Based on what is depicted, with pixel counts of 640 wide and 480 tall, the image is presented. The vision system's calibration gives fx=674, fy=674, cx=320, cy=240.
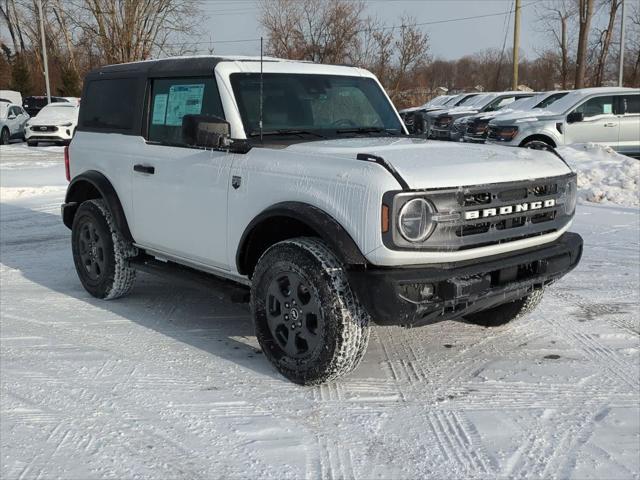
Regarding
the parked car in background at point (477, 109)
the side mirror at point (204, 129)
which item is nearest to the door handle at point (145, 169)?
the side mirror at point (204, 129)

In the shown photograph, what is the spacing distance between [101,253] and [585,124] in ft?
38.2

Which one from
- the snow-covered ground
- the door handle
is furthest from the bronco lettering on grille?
the door handle

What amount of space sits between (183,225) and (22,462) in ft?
6.67

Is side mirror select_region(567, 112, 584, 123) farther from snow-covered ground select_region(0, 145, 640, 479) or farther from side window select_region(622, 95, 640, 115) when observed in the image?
snow-covered ground select_region(0, 145, 640, 479)

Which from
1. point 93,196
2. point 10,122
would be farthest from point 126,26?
point 93,196

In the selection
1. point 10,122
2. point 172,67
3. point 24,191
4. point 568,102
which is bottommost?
point 24,191

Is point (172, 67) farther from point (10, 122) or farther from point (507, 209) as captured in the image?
point (10, 122)

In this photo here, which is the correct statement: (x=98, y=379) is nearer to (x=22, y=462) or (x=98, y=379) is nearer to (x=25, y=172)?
(x=22, y=462)

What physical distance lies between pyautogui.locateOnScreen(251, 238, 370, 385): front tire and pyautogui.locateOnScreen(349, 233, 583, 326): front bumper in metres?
0.14

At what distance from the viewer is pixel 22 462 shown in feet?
10.2

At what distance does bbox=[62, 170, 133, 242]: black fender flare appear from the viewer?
17.7 feet

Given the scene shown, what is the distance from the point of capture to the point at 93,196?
19.9 feet

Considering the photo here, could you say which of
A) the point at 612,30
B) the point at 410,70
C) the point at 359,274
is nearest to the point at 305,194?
the point at 359,274

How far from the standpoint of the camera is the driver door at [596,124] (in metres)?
14.2
